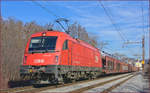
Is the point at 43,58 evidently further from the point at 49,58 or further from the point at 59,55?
the point at 59,55

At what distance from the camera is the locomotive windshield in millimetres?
12203

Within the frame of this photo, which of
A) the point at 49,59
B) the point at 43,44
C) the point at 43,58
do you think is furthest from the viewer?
the point at 43,44

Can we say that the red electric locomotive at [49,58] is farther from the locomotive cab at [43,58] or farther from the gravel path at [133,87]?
the gravel path at [133,87]

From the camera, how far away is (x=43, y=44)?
1243 cm

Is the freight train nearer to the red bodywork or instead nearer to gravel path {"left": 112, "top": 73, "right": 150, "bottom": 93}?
the red bodywork

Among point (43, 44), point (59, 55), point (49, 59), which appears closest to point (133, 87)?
point (59, 55)

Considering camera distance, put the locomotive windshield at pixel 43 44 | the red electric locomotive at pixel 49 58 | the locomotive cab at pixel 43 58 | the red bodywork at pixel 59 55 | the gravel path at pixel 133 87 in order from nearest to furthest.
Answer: the locomotive cab at pixel 43 58 < the red electric locomotive at pixel 49 58 < the red bodywork at pixel 59 55 < the gravel path at pixel 133 87 < the locomotive windshield at pixel 43 44

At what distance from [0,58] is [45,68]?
10.2 metres

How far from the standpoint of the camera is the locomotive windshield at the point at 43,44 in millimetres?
12203

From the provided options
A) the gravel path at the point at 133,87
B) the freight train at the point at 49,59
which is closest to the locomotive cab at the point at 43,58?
the freight train at the point at 49,59

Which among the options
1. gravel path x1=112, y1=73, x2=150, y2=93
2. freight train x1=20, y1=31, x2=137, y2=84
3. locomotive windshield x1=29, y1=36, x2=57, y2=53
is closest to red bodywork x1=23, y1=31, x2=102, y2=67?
freight train x1=20, y1=31, x2=137, y2=84

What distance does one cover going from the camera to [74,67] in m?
14.4

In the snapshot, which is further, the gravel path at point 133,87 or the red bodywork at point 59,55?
the gravel path at point 133,87

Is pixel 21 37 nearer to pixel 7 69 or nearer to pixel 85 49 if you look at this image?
pixel 7 69
